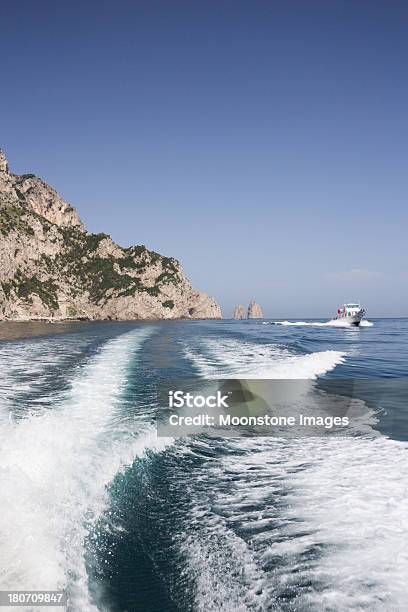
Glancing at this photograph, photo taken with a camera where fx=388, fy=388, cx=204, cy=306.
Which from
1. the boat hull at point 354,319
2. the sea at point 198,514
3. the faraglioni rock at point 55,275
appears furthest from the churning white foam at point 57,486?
the faraglioni rock at point 55,275

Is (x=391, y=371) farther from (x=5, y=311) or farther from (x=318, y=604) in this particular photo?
(x=5, y=311)

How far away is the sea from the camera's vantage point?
432 centimetres

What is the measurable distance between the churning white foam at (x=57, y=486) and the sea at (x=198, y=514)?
2 centimetres

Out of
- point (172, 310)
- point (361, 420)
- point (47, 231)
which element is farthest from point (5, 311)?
point (361, 420)

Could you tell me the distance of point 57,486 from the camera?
6672 millimetres

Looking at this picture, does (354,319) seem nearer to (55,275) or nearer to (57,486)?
(57,486)

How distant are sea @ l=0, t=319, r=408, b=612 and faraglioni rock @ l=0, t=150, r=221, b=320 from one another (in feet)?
349

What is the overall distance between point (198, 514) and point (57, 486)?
2.51 meters

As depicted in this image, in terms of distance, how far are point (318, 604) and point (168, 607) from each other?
1595mm

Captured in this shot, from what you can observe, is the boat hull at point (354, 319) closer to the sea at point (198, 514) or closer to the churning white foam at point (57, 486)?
the sea at point (198, 514)

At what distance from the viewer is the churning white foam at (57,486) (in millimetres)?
4441

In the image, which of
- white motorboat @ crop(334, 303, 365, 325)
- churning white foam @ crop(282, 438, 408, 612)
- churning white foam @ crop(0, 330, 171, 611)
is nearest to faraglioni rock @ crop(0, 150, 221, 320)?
white motorboat @ crop(334, 303, 365, 325)

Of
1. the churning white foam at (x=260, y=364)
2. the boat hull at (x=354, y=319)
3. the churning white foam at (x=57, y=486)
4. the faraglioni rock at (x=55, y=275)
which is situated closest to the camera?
the churning white foam at (x=57, y=486)

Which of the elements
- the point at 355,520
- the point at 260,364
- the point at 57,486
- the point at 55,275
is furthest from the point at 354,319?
the point at 55,275
